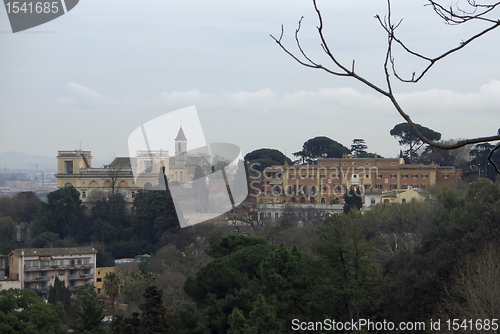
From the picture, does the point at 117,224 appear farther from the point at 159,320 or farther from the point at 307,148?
the point at 159,320

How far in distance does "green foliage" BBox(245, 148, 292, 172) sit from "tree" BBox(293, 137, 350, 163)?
168 cm

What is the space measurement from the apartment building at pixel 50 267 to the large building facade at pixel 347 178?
13.0 metres

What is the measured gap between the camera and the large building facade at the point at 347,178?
42219 mm

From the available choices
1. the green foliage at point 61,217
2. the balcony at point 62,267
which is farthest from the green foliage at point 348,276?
the green foliage at point 61,217

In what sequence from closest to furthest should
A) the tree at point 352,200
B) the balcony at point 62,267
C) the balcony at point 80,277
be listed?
the balcony at point 62,267
the balcony at point 80,277
the tree at point 352,200

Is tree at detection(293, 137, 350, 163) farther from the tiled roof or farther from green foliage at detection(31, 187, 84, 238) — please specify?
the tiled roof

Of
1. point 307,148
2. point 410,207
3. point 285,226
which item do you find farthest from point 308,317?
point 307,148

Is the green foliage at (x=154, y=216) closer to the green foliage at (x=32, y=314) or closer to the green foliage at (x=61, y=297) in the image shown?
the green foliage at (x=61, y=297)

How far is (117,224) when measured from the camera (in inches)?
1699

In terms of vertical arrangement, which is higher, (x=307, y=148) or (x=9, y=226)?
(x=307, y=148)

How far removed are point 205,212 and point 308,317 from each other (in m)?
22.6

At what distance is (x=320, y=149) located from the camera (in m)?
50.3

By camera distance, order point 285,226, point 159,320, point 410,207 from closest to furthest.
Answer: point 159,320
point 410,207
point 285,226

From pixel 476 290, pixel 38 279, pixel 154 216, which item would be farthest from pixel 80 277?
pixel 476 290
